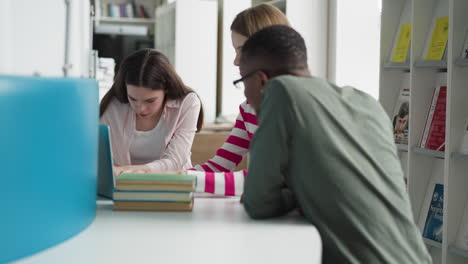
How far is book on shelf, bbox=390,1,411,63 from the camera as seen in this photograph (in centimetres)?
310

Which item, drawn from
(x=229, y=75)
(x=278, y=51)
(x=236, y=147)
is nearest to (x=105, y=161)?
(x=278, y=51)

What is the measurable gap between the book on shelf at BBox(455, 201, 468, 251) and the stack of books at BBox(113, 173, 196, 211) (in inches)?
65.6

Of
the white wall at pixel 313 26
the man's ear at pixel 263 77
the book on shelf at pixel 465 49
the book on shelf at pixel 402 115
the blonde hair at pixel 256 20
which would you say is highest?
the white wall at pixel 313 26

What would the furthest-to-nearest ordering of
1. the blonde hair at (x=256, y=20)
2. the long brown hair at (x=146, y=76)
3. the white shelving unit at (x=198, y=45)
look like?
the white shelving unit at (x=198, y=45) → the long brown hair at (x=146, y=76) → the blonde hair at (x=256, y=20)

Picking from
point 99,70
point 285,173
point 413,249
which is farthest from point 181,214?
point 99,70

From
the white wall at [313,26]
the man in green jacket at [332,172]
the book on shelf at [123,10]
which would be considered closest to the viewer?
the man in green jacket at [332,172]

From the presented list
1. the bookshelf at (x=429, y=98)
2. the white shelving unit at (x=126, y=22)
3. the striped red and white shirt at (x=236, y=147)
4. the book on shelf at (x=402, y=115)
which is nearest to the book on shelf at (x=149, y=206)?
the striped red and white shirt at (x=236, y=147)

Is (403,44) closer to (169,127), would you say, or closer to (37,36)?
(169,127)

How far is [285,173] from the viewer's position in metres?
1.29

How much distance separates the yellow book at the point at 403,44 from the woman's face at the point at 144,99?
140cm

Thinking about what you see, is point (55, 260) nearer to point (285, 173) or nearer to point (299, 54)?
point (285, 173)

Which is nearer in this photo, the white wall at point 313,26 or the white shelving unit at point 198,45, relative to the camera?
the white wall at point 313,26

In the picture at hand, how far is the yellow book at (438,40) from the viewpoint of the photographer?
2.78 meters

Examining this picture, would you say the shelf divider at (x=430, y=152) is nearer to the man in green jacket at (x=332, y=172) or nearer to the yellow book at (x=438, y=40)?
the yellow book at (x=438, y=40)
